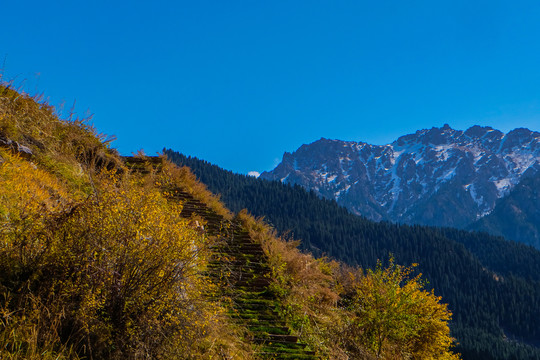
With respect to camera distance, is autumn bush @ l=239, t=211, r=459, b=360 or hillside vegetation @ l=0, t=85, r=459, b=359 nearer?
hillside vegetation @ l=0, t=85, r=459, b=359

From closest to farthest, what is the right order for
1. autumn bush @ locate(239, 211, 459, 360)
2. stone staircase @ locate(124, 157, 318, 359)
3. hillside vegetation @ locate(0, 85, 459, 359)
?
hillside vegetation @ locate(0, 85, 459, 359) < stone staircase @ locate(124, 157, 318, 359) < autumn bush @ locate(239, 211, 459, 360)

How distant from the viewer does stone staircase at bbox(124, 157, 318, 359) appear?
317 inches

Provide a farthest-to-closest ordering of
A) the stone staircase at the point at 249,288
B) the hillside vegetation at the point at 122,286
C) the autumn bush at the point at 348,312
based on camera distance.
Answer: the autumn bush at the point at 348,312 < the stone staircase at the point at 249,288 < the hillside vegetation at the point at 122,286

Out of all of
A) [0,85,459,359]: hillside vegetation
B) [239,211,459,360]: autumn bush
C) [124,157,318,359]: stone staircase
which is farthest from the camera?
[239,211,459,360]: autumn bush

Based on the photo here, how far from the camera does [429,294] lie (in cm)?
1888

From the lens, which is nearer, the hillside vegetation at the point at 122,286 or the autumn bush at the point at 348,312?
the hillside vegetation at the point at 122,286

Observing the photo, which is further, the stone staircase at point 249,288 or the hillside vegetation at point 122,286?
the stone staircase at point 249,288

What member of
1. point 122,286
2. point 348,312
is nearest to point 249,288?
point 348,312

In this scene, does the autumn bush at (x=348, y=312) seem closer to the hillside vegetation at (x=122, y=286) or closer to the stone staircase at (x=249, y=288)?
the hillside vegetation at (x=122, y=286)

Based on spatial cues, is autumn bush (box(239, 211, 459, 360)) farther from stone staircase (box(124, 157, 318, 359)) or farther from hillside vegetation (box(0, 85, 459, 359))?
stone staircase (box(124, 157, 318, 359))

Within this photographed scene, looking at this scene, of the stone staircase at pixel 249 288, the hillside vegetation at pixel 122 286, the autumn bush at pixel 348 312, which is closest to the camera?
the hillside vegetation at pixel 122 286

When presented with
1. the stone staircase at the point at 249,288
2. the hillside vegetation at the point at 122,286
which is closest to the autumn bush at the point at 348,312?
the hillside vegetation at the point at 122,286

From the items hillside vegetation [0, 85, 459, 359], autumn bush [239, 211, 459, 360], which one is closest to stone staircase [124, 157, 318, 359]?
hillside vegetation [0, 85, 459, 359]

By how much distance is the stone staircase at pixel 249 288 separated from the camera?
8.06 metres
